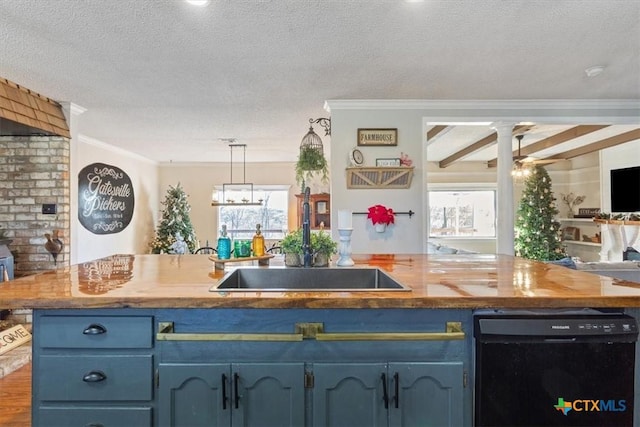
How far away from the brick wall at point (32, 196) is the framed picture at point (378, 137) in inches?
120

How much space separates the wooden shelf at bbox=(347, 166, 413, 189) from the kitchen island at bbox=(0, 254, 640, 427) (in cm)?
251

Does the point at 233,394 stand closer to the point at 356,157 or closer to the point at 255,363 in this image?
the point at 255,363

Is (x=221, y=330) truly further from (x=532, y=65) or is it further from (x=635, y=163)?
(x=635, y=163)

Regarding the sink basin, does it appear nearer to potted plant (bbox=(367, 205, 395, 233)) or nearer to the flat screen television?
potted plant (bbox=(367, 205, 395, 233))

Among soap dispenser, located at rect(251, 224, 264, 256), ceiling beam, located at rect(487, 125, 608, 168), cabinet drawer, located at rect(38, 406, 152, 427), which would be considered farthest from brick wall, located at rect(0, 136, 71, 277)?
ceiling beam, located at rect(487, 125, 608, 168)

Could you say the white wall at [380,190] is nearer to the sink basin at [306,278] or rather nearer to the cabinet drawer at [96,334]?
the sink basin at [306,278]

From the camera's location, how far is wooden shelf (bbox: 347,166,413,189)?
150 inches

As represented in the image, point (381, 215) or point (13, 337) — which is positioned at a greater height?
point (381, 215)

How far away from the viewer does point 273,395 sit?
4.56 feet

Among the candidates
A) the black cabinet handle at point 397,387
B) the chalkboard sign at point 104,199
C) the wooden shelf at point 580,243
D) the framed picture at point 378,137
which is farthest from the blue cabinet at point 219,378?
the wooden shelf at point 580,243

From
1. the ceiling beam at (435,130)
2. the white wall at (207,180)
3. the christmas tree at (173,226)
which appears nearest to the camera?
the ceiling beam at (435,130)

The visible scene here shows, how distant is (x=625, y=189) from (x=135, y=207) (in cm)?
828

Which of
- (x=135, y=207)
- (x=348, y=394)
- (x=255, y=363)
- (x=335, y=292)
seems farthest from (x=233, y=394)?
(x=135, y=207)

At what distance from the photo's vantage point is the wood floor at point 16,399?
2.30 meters
